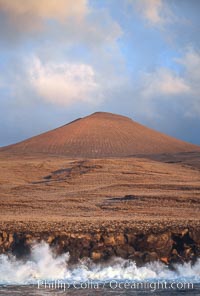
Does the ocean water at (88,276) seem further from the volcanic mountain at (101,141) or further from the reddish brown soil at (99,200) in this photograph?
the volcanic mountain at (101,141)

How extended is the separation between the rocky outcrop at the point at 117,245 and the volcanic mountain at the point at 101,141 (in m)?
70.8

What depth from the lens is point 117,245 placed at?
568 inches

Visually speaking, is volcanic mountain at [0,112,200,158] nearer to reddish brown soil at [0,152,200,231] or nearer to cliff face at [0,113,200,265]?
cliff face at [0,113,200,265]

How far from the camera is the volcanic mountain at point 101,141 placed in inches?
3627

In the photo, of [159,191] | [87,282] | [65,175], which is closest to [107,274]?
[87,282]

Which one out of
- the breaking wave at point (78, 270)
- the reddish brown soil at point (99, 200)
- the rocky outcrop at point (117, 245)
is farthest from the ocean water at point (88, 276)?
the reddish brown soil at point (99, 200)

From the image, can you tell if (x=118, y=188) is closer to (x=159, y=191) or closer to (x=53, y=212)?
(x=159, y=191)

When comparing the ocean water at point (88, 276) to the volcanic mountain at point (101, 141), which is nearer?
the ocean water at point (88, 276)

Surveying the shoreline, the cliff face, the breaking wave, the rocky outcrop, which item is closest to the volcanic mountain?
the cliff face

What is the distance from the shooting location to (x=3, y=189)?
34.5 meters

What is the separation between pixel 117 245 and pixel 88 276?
3.92 feet

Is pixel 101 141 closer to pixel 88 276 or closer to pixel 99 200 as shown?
pixel 99 200

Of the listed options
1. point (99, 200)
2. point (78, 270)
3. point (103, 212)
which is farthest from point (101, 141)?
point (78, 270)

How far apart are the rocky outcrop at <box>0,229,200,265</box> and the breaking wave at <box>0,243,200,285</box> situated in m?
0.20
